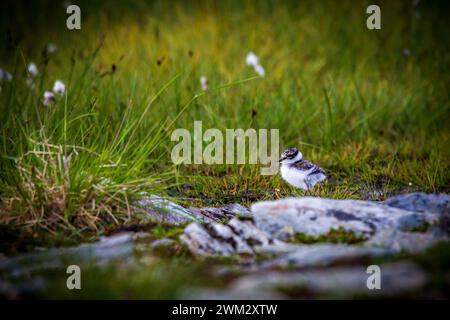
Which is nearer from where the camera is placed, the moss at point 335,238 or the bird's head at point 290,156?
the moss at point 335,238

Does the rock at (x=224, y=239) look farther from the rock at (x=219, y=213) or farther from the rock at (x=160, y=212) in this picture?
the rock at (x=219, y=213)

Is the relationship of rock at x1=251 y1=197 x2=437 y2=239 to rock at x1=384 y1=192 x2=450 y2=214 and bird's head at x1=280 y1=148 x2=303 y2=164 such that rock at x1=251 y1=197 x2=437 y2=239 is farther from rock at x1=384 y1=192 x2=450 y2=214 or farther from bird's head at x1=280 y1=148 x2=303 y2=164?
bird's head at x1=280 y1=148 x2=303 y2=164

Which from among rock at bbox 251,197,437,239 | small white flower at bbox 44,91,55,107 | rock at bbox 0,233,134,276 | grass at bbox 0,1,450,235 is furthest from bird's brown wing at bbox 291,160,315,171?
small white flower at bbox 44,91,55,107

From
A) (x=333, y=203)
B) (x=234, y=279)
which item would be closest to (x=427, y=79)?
(x=333, y=203)

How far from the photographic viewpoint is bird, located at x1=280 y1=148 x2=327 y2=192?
485cm

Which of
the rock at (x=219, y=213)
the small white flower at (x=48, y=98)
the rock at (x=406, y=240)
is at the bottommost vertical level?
the rock at (x=219, y=213)

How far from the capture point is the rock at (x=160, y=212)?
13.5 feet

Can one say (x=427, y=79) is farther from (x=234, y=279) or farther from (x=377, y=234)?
(x=234, y=279)

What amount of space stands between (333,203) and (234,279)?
3.13 feet

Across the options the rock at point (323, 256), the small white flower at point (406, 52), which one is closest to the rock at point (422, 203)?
the rock at point (323, 256)

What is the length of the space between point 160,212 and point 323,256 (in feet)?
4.71

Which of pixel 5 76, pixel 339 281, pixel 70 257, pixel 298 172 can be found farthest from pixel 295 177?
pixel 5 76

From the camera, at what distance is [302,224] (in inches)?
141

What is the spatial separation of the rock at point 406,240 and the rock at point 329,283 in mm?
248
